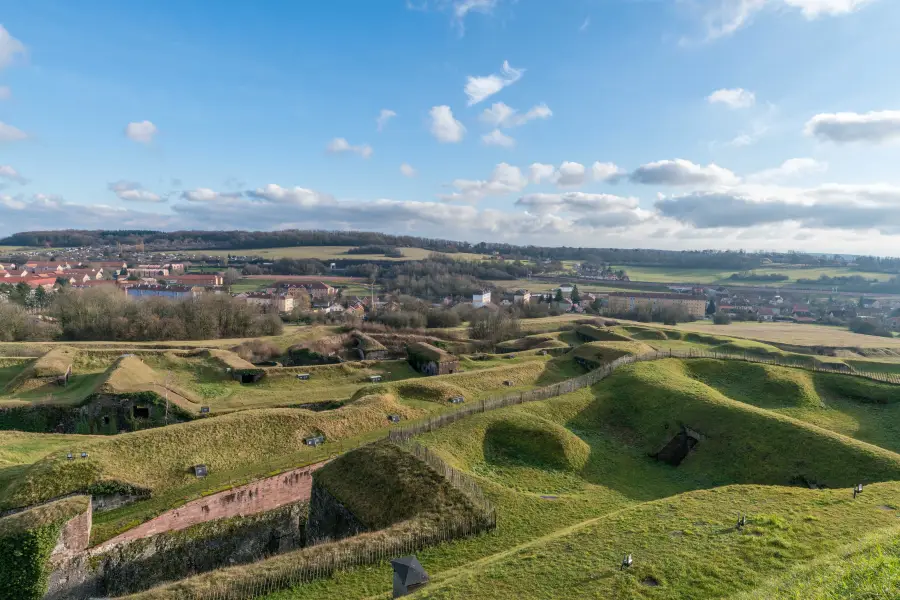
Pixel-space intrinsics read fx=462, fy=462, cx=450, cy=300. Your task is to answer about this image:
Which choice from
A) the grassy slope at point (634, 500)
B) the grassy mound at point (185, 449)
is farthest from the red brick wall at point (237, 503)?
the grassy slope at point (634, 500)

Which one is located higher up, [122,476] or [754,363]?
[754,363]

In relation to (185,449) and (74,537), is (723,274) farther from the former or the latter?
(74,537)

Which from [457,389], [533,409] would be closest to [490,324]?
[457,389]

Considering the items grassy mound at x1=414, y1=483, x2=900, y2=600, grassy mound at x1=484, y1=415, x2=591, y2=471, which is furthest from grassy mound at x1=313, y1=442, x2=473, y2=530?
grassy mound at x1=484, y1=415, x2=591, y2=471

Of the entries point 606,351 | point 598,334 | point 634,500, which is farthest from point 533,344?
point 634,500

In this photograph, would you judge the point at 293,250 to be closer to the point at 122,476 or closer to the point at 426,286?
the point at 426,286

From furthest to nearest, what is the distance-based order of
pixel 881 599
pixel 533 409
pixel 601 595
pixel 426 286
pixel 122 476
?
pixel 426 286 → pixel 533 409 → pixel 122 476 → pixel 601 595 → pixel 881 599
